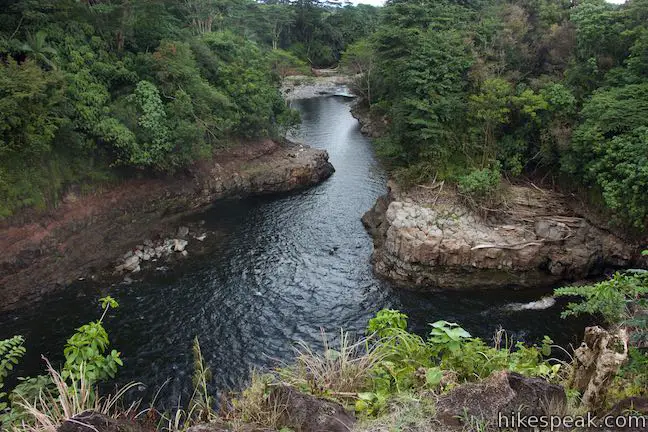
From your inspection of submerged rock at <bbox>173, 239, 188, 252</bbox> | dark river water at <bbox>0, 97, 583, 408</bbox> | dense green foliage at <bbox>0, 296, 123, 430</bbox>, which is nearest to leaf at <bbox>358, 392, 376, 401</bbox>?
dense green foliage at <bbox>0, 296, 123, 430</bbox>

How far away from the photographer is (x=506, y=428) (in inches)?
189

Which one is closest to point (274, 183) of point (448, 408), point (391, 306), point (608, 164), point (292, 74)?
point (391, 306)

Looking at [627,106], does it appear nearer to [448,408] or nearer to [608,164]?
[608,164]

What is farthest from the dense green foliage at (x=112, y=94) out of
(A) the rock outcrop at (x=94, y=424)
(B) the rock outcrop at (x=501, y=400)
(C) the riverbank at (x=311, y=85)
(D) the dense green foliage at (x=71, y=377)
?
(C) the riverbank at (x=311, y=85)

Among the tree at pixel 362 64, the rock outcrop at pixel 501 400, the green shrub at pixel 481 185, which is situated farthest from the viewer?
the tree at pixel 362 64

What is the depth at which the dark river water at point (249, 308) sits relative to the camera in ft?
51.1

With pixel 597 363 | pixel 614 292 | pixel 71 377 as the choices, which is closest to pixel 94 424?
pixel 71 377

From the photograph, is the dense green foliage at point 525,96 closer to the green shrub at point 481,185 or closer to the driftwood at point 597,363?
the green shrub at point 481,185

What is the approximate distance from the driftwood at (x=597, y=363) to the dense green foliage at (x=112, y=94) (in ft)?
66.4

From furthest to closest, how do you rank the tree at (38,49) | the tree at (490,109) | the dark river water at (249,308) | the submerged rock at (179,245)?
the submerged rock at (179,245)
the tree at (490,109)
the tree at (38,49)
the dark river water at (249,308)

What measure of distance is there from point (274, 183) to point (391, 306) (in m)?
15.0

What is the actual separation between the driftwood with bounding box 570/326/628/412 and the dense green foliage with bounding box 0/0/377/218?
20.2 meters

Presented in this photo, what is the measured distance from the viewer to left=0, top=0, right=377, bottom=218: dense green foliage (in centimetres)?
1934

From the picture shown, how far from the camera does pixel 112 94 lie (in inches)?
955
